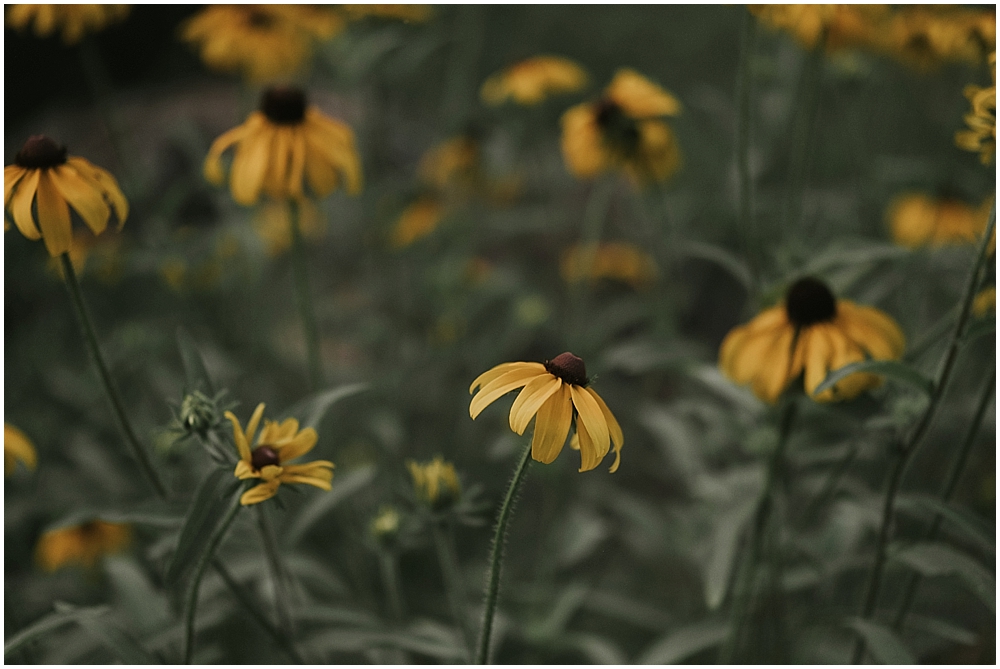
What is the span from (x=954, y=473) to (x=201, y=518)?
3.55 feet

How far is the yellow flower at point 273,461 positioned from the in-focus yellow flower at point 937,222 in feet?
5.24

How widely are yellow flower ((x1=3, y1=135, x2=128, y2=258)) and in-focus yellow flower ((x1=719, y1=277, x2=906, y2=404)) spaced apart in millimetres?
944

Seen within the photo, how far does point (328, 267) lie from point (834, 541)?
7.78 ft

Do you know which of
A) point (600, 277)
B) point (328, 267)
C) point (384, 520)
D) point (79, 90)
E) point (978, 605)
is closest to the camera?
point (384, 520)

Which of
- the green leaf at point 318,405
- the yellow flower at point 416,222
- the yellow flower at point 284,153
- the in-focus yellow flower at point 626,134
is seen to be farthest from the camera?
the yellow flower at point 416,222

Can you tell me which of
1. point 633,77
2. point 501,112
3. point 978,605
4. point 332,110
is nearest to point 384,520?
point 633,77

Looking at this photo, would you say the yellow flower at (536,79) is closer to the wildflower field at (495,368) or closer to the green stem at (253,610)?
the wildflower field at (495,368)

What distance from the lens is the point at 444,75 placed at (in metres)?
3.98

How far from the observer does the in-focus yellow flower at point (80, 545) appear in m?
1.61

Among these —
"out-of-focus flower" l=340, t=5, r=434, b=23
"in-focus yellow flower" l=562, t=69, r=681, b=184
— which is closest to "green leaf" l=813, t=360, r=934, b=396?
"in-focus yellow flower" l=562, t=69, r=681, b=184

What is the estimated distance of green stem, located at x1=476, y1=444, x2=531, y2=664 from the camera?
800mm

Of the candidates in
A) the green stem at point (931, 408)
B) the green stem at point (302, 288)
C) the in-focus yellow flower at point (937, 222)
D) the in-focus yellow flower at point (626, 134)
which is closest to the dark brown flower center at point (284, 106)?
the green stem at point (302, 288)

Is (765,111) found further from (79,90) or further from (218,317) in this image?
(79,90)

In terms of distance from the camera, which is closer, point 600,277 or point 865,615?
point 865,615
